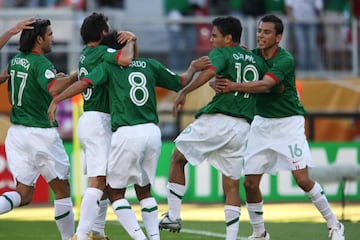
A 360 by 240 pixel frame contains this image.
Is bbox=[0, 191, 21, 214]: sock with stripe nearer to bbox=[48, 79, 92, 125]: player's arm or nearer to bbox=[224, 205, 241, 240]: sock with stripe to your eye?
bbox=[48, 79, 92, 125]: player's arm

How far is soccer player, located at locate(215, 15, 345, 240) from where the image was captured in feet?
38.2

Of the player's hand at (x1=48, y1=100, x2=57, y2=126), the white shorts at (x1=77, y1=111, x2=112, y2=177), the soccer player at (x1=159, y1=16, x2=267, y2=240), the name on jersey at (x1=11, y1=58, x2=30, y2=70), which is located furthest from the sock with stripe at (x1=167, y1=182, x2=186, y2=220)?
the name on jersey at (x1=11, y1=58, x2=30, y2=70)

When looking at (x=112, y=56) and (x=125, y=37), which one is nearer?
(x=112, y=56)

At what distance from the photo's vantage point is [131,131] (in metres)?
10.4

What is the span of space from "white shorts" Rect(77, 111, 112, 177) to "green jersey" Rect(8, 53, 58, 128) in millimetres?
367

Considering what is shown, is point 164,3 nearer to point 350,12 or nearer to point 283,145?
point 350,12

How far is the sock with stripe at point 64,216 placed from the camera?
11.0 m

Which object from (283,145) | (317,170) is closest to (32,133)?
(283,145)

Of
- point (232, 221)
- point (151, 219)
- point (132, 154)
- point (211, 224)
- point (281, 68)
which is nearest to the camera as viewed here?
point (132, 154)

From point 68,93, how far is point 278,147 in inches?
102

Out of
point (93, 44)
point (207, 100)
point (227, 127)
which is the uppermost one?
point (93, 44)

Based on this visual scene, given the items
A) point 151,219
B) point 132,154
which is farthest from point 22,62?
point 151,219

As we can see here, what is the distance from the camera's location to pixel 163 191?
1834 cm

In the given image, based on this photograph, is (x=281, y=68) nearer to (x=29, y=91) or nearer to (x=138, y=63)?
(x=138, y=63)
